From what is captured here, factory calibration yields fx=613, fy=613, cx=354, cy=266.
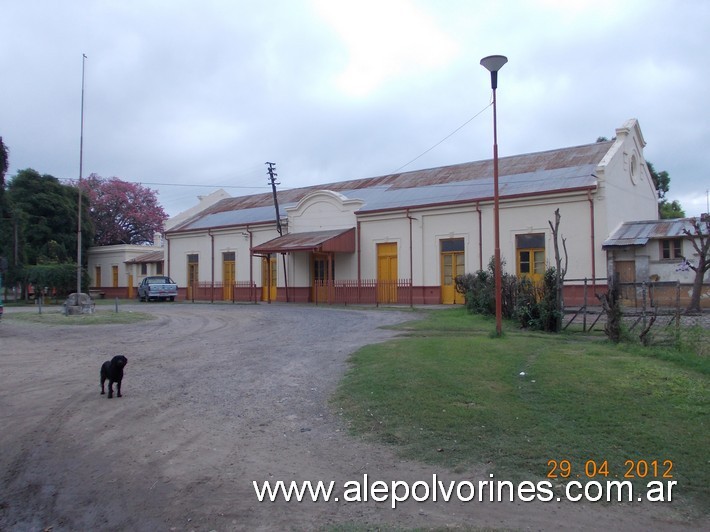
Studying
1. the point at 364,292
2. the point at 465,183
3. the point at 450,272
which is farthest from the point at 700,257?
the point at 364,292

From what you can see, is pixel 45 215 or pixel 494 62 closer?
pixel 494 62

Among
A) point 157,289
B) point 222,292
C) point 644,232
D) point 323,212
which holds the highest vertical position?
point 323,212

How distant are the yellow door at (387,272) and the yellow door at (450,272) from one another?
240 cm

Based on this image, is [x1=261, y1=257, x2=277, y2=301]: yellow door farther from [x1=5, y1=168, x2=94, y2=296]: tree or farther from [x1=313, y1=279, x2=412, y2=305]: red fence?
[x1=5, y1=168, x2=94, y2=296]: tree

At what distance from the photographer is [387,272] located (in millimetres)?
30203

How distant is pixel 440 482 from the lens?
5.35 m

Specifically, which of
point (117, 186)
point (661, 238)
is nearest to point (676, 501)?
point (661, 238)

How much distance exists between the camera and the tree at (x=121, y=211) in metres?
56.9

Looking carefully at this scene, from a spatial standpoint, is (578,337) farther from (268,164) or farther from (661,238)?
(268,164)

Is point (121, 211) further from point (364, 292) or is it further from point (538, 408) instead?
point (538, 408)

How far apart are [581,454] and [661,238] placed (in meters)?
19.8

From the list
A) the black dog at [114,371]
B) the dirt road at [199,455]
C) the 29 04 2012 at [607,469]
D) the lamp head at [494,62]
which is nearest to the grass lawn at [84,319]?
the dirt road at [199,455]

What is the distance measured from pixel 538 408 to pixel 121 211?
56680 mm

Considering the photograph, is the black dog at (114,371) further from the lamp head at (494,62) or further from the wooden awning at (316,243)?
the wooden awning at (316,243)
